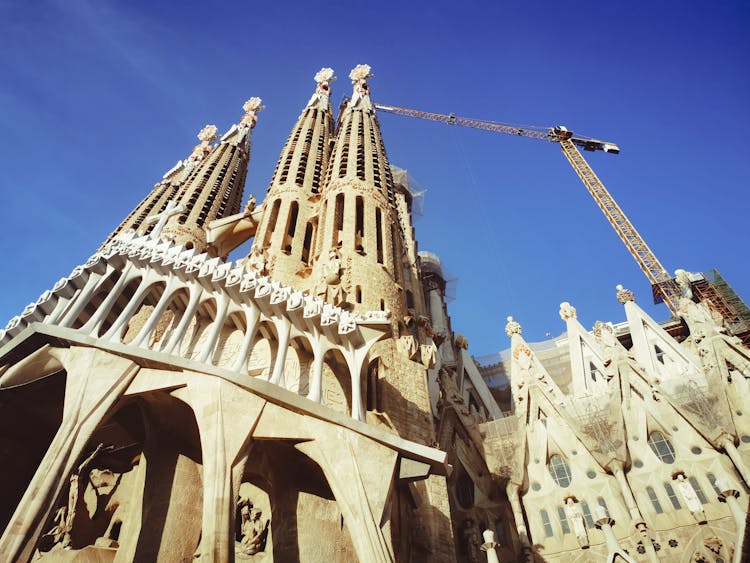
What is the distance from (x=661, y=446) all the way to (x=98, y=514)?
1339 cm

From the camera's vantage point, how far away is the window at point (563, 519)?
13.9 m

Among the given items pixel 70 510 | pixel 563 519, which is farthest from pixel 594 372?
pixel 70 510

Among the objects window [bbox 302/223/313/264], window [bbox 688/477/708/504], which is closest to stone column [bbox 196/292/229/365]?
window [bbox 302/223/313/264]

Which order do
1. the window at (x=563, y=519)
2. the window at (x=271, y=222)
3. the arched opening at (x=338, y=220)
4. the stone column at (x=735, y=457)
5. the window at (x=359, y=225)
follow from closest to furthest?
the stone column at (x=735, y=457) → the window at (x=563, y=519) → the window at (x=359, y=225) → the arched opening at (x=338, y=220) → the window at (x=271, y=222)

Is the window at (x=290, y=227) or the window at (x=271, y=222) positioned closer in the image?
the window at (x=290, y=227)

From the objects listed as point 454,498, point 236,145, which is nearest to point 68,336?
point 454,498

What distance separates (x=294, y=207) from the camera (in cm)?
2230

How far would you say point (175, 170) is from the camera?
38.4 m

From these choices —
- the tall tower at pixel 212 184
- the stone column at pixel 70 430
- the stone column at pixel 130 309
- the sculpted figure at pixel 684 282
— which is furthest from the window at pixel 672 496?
the tall tower at pixel 212 184

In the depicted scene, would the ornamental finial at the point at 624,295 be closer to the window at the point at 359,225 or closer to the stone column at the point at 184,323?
the window at the point at 359,225

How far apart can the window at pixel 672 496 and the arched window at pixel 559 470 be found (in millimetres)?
2299

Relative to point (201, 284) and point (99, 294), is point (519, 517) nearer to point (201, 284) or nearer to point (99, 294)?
point (201, 284)

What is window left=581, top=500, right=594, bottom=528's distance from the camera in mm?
13756

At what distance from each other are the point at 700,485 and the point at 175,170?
35183 mm
